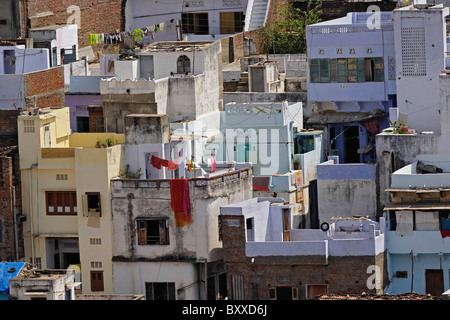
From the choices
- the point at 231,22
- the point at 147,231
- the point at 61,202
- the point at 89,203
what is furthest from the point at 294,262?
the point at 231,22

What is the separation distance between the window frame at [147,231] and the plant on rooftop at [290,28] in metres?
23.3

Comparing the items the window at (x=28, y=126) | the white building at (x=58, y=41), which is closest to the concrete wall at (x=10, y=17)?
the white building at (x=58, y=41)

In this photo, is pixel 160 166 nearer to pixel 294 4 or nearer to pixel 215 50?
pixel 215 50

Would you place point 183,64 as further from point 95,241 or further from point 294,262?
point 294,262

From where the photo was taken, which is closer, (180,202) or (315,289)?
(315,289)

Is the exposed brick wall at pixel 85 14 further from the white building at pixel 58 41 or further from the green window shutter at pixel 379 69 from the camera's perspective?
the green window shutter at pixel 379 69

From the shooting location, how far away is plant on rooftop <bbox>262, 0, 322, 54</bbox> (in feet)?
220

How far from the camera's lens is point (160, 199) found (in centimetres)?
4462

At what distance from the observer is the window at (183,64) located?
5497 cm

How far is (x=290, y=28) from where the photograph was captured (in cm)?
6881

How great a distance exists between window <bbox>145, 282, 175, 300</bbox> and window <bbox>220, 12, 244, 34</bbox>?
1119 inches

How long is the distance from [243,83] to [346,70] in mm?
5879

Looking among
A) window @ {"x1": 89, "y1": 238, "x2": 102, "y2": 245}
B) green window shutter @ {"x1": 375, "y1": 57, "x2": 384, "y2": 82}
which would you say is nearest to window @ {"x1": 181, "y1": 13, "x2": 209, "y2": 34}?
green window shutter @ {"x1": 375, "y1": 57, "x2": 384, "y2": 82}
